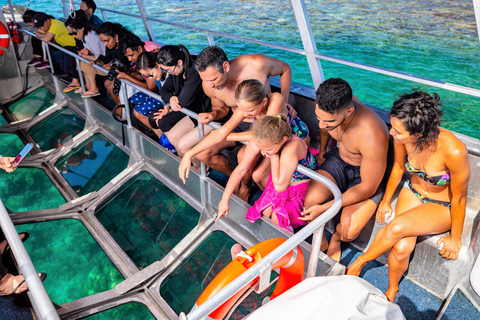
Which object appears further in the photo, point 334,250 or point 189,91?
point 189,91

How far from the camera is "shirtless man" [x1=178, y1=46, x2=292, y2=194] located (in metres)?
2.35

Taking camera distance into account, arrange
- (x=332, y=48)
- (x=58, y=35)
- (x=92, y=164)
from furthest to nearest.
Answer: (x=332, y=48) < (x=58, y=35) < (x=92, y=164)

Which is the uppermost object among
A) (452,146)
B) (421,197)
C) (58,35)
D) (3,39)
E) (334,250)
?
(3,39)

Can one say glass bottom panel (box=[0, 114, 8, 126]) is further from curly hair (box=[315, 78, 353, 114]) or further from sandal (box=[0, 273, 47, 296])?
curly hair (box=[315, 78, 353, 114])

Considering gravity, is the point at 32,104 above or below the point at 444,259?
above

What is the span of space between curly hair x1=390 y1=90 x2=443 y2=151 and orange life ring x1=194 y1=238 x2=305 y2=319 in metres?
0.93

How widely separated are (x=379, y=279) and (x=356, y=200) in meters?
0.66

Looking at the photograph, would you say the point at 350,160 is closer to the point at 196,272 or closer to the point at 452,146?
the point at 452,146

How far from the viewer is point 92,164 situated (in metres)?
3.75

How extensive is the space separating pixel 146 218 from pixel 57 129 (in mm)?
2483

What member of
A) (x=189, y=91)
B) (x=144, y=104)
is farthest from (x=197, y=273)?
(x=144, y=104)

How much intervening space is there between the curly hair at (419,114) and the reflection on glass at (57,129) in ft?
12.7

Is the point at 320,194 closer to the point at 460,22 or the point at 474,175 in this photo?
the point at 474,175

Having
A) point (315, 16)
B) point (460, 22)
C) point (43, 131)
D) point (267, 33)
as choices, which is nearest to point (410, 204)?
point (43, 131)
